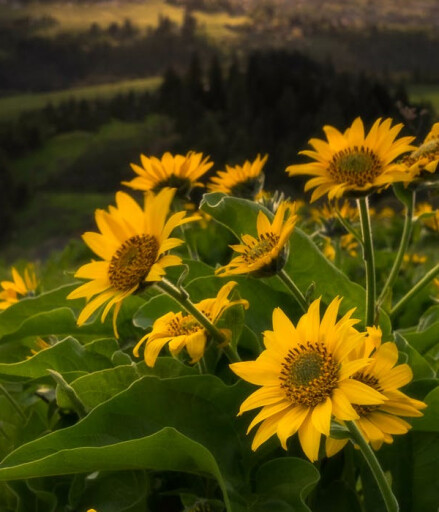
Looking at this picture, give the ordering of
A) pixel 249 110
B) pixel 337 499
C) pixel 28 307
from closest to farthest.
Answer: pixel 337 499 < pixel 28 307 < pixel 249 110

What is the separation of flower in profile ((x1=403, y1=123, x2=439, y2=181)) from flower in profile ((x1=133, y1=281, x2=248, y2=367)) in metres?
0.39

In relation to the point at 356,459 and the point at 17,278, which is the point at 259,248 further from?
the point at 17,278

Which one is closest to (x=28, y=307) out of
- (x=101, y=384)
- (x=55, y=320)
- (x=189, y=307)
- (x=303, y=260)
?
(x=55, y=320)

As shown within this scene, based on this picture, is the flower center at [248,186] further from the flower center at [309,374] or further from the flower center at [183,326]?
the flower center at [309,374]

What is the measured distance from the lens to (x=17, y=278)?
213cm

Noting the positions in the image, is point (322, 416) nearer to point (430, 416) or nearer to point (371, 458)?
point (371, 458)

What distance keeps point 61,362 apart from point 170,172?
0.62m

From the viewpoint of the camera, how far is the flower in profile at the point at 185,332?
1153mm


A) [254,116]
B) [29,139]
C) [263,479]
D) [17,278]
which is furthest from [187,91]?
[263,479]

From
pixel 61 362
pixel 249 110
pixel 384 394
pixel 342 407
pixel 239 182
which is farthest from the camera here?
pixel 249 110

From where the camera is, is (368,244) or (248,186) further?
(248,186)

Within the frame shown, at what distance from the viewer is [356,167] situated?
4.13ft

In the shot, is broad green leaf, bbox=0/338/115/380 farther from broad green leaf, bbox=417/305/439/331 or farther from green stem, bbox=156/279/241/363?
broad green leaf, bbox=417/305/439/331

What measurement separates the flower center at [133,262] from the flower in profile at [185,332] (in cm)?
9
